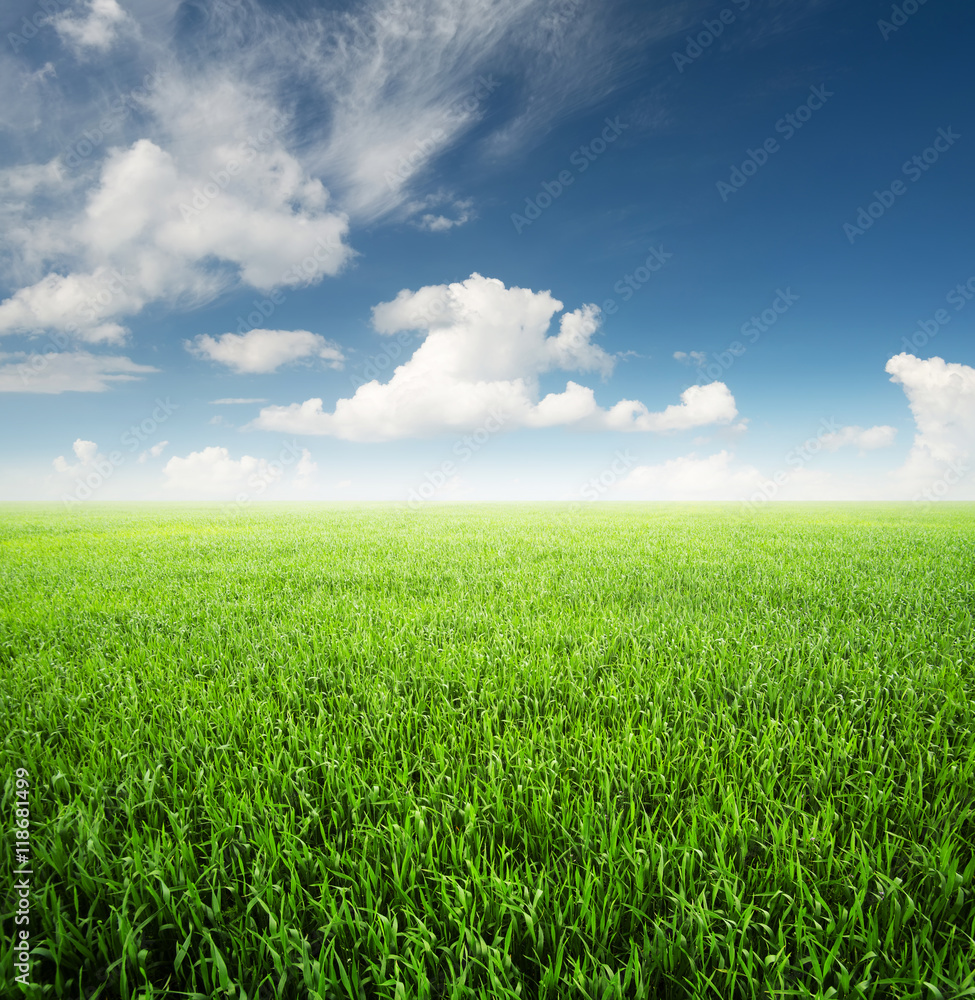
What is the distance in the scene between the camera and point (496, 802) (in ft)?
10.0

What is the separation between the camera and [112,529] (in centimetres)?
2544

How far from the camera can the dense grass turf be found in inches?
85.2

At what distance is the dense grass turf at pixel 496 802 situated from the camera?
216cm

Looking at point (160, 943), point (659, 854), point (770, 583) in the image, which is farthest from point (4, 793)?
point (770, 583)

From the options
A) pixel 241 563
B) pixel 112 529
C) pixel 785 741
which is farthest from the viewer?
pixel 112 529

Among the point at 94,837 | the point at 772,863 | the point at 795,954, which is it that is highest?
the point at 94,837

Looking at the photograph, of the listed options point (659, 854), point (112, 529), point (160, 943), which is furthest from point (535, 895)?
point (112, 529)

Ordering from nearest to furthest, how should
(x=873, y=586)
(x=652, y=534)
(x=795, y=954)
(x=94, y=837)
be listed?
(x=795, y=954)
(x=94, y=837)
(x=873, y=586)
(x=652, y=534)

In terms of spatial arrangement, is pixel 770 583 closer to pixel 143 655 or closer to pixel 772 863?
pixel 772 863

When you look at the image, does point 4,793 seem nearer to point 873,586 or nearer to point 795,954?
point 795,954

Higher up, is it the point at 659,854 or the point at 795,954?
the point at 659,854

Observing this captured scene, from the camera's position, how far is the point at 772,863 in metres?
2.66

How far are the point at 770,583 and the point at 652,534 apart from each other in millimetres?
10846

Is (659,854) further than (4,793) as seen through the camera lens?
No
